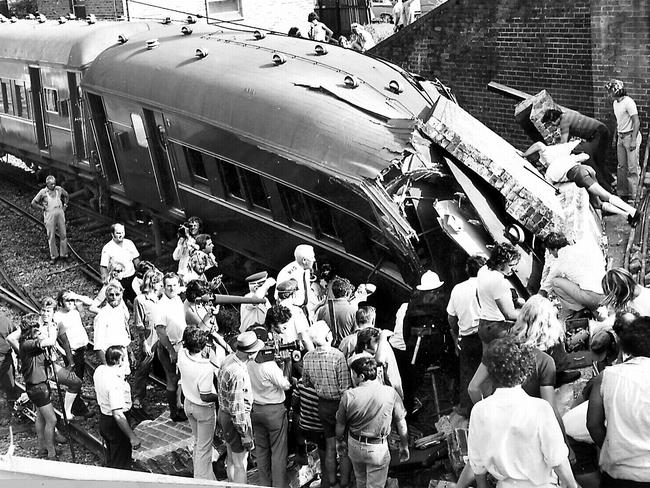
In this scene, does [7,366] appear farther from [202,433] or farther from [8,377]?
[202,433]

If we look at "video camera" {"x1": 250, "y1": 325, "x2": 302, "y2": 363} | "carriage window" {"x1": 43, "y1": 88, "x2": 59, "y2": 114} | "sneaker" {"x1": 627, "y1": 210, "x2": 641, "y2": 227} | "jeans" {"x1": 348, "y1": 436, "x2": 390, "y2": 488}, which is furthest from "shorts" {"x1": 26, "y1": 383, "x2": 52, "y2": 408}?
"carriage window" {"x1": 43, "y1": 88, "x2": 59, "y2": 114}

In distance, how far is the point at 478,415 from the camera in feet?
18.2

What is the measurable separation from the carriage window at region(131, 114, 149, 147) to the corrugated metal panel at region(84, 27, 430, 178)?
0.34m

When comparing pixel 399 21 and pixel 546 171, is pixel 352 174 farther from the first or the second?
pixel 399 21

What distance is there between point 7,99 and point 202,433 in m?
13.3

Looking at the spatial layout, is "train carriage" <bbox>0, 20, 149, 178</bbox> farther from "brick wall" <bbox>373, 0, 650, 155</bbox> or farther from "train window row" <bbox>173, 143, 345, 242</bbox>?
"brick wall" <bbox>373, 0, 650, 155</bbox>

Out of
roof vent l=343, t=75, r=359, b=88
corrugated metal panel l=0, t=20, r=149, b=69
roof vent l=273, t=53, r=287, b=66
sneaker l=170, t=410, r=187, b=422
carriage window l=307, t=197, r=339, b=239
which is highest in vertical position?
roof vent l=273, t=53, r=287, b=66

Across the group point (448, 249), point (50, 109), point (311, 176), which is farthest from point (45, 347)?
point (50, 109)

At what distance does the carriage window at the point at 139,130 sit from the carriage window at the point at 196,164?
3.71 feet

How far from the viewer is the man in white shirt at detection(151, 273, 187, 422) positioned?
10.1m

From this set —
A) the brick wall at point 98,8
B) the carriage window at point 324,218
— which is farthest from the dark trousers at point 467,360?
the brick wall at point 98,8

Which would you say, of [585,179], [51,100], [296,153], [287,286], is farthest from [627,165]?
[51,100]

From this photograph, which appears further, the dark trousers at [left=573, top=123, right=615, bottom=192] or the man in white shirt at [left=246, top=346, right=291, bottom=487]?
the dark trousers at [left=573, top=123, right=615, bottom=192]

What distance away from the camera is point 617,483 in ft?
19.4
